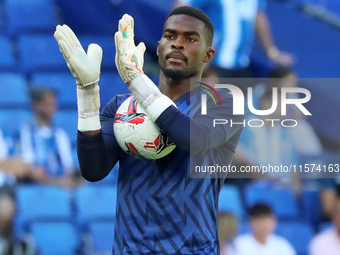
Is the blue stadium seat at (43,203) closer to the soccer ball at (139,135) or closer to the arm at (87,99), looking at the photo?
the arm at (87,99)

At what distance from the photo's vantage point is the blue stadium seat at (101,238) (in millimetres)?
4711

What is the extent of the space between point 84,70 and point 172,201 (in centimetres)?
72

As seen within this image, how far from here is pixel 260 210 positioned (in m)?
4.99

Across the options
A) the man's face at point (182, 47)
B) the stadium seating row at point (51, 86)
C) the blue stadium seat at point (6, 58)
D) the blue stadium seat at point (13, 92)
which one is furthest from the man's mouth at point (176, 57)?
the blue stadium seat at point (6, 58)

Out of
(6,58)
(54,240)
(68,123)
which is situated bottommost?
(54,240)

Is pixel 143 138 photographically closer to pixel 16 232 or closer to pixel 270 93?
pixel 16 232

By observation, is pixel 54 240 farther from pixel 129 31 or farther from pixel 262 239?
pixel 129 31

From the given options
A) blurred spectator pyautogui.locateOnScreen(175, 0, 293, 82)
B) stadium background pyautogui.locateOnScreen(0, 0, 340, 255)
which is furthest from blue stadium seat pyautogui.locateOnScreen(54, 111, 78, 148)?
blurred spectator pyautogui.locateOnScreen(175, 0, 293, 82)

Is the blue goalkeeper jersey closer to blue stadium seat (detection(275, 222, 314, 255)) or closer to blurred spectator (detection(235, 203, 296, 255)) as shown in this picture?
blurred spectator (detection(235, 203, 296, 255))

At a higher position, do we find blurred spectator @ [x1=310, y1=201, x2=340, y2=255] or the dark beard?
the dark beard

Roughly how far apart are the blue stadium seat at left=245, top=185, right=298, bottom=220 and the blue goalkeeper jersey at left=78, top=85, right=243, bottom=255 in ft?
9.69

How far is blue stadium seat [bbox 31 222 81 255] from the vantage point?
468 cm

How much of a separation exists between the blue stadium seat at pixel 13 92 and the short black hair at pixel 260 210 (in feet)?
9.78

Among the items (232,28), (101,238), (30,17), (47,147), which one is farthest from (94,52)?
(30,17)
